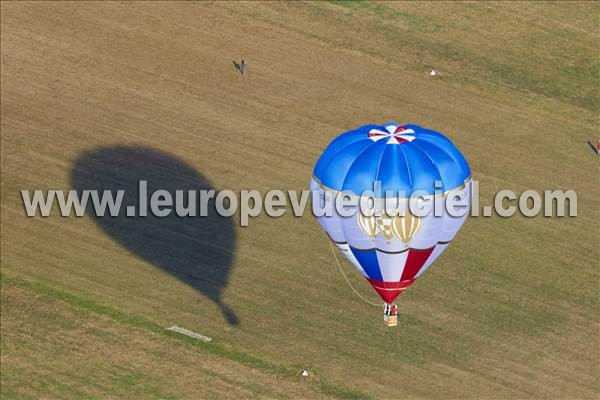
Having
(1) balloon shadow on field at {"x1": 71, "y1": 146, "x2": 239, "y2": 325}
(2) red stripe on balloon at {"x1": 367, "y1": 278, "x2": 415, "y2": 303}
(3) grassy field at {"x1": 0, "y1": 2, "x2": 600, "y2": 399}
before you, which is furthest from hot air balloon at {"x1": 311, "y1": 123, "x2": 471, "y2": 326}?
(1) balloon shadow on field at {"x1": 71, "y1": 146, "x2": 239, "y2": 325}

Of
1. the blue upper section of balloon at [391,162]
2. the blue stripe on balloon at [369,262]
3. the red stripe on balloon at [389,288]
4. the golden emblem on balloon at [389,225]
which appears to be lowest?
the red stripe on balloon at [389,288]

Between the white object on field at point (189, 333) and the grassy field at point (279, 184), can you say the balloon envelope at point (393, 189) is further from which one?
the white object on field at point (189, 333)

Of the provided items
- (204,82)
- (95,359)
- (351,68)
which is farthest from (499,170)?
(95,359)

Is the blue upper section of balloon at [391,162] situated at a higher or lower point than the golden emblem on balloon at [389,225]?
higher

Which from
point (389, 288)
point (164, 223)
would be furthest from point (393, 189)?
point (164, 223)

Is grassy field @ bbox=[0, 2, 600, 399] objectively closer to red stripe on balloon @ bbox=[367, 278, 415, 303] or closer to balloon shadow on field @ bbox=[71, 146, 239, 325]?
balloon shadow on field @ bbox=[71, 146, 239, 325]

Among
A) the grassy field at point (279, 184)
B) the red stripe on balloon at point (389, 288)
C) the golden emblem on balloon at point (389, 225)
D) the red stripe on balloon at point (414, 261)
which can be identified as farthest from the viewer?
the grassy field at point (279, 184)

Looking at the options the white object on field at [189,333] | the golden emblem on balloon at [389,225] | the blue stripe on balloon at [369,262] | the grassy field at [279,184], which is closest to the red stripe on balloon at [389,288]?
the blue stripe on balloon at [369,262]
